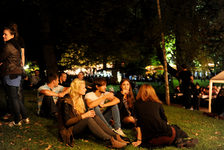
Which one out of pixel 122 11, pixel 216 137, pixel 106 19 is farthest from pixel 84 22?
pixel 216 137

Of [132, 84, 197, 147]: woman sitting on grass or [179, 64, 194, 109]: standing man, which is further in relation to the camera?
[179, 64, 194, 109]: standing man

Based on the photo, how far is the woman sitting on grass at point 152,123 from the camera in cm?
461

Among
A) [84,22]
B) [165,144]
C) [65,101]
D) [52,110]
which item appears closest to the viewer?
[65,101]

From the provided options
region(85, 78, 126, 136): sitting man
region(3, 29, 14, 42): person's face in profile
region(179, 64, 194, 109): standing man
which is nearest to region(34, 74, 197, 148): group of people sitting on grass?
region(85, 78, 126, 136): sitting man

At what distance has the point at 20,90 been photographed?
6.04 m

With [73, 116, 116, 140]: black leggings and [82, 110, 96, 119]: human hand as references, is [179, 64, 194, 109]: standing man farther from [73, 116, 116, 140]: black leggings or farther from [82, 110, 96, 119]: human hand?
[82, 110, 96, 119]: human hand

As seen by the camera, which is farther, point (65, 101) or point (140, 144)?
point (140, 144)

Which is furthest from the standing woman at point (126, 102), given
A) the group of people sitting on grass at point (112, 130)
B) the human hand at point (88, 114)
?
the human hand at point (88, 114)

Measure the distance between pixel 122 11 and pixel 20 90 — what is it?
11.8m

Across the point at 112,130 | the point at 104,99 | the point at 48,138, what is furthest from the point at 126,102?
the point at 48,138

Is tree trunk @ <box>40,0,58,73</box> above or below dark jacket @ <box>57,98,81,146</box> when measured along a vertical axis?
above

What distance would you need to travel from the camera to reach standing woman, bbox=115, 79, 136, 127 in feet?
20.4

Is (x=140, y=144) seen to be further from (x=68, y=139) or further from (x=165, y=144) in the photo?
(x=68, y=139)

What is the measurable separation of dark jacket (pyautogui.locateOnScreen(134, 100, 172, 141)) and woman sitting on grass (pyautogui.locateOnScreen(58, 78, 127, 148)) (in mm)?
572
